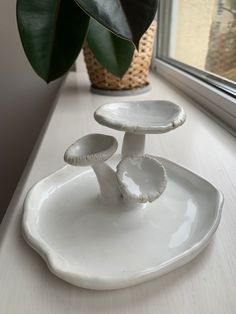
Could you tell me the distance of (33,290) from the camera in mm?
231

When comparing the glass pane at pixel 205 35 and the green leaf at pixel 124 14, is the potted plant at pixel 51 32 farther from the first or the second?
the glass pane at pixel 205 35

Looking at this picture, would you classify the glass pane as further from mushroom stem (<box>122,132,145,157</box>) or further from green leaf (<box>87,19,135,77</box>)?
mushroom stem (<box>122,132,145,157</box>)

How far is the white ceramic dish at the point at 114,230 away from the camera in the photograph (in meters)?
0.23

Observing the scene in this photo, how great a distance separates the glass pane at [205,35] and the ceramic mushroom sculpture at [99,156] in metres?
0.44

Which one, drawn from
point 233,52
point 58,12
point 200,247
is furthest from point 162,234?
point 233,52

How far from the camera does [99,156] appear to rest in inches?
10.3

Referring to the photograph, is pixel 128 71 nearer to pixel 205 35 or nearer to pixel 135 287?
pixel 205 35

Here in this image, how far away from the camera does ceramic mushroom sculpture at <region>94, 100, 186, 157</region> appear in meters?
0.26

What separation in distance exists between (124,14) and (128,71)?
533mm

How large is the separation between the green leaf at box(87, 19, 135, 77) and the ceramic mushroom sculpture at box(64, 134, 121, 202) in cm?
24

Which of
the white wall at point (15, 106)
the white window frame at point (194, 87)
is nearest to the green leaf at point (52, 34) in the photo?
the white window frame at point (194, 87)

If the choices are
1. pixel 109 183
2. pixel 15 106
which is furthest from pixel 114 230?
pixel 15 106

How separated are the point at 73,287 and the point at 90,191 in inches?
5.2

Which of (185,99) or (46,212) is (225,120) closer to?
(185,99)
